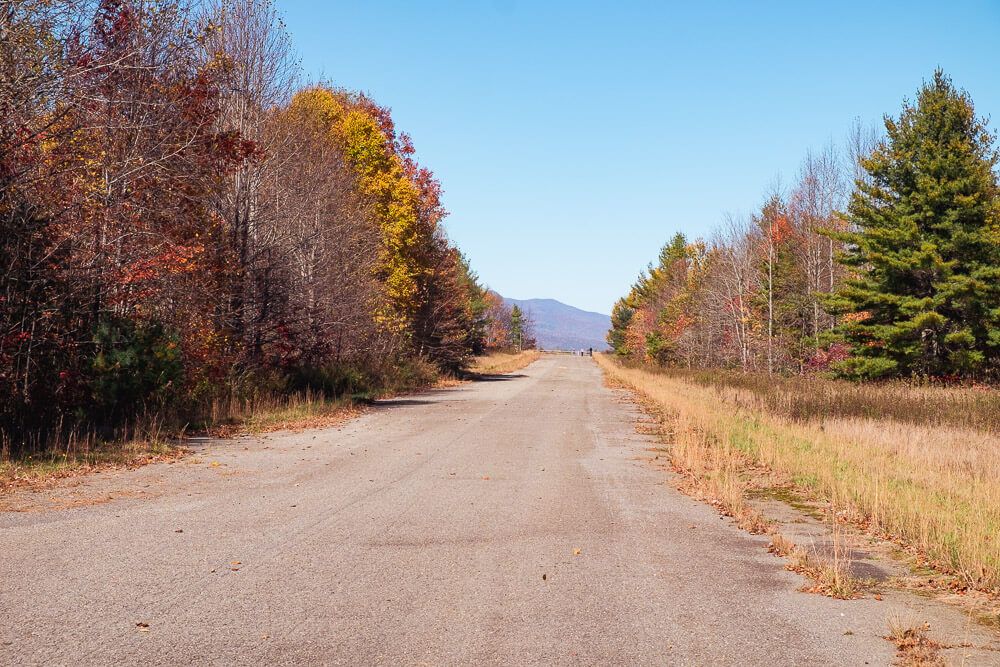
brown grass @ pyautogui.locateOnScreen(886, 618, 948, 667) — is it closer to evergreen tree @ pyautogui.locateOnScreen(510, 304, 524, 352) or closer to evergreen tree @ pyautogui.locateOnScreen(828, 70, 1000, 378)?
evergreen tree @ pyautogui.locateOnScreen(828, 70, 1000, 378)

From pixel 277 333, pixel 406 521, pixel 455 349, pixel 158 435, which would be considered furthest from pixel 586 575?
pixel 455 349

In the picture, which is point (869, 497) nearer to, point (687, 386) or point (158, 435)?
point (158, 435)

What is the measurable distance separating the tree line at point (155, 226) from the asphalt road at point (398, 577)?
405 cm

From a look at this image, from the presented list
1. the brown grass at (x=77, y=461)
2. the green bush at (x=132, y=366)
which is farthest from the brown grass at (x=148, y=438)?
the green bush at (x=132, y=366)

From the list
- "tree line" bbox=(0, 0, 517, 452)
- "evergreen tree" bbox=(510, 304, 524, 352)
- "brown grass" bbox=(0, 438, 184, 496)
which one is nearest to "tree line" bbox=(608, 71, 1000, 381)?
"tree line" bbox=(0, 0, 517, 452)

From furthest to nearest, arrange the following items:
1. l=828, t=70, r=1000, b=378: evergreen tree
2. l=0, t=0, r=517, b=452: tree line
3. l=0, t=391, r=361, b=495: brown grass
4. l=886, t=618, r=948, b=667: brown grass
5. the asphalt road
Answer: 1. l=828, t=70, r=1000, b=378: evergreen tree
2. l=0, t=0, r=517, b=452: tree line
3. l=0, t=391, r=361, b=495: brown grass
4. the asphalt road
5. l=886, t=618, r=948, b=667: brown grass

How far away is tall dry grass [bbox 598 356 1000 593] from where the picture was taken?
7453mm

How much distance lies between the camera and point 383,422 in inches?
765

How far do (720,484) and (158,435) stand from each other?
9726mm

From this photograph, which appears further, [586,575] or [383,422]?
[383,422]

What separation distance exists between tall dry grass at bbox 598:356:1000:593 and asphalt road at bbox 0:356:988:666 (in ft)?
5.12

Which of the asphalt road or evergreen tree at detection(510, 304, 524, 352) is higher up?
evergreen tree at detection(510, 304, 524, 352)

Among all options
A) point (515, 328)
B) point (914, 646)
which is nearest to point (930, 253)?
point (914, 646)

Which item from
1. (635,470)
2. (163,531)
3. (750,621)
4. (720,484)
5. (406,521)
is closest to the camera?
(750,621)
